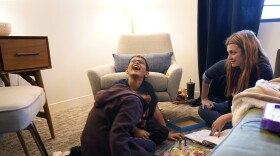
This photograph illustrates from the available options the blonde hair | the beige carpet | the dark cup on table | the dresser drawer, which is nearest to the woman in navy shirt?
the blonde hair

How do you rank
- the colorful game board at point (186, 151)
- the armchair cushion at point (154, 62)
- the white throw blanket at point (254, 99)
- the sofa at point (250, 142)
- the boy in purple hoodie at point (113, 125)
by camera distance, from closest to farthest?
1. the sofa at point (250, 142)
2. the white throw blanket at point (254, 99)
3. the boy in purple hoodie at point (113, 125)
4. the colorful game board at point (186, 151)
5. the armchair cushion at point (154, 62)

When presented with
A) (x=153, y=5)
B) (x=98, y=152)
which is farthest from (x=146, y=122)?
(x=153, y=5)

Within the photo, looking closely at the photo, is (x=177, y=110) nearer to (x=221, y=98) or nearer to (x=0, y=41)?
(x=221, y=98)

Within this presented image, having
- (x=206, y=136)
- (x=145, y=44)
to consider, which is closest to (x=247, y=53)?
(x=206, y=136)

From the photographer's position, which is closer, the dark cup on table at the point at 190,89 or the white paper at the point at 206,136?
the white paper at the point at 206,136

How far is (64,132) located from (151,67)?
3.23 ft

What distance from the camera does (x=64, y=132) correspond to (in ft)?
6.40

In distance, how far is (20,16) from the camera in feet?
7.44

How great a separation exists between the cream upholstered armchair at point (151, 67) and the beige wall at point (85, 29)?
46 cm

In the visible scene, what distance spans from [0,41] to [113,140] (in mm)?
1035

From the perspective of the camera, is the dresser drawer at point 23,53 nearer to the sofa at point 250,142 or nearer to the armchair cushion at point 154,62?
the armchair cushion at point 154,62

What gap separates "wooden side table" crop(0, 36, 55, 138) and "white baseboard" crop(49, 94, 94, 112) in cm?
86

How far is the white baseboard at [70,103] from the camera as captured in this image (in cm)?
258

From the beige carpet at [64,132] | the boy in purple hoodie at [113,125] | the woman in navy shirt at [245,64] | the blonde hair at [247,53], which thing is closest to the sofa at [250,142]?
the boy in purple hoodie at [113,125]
